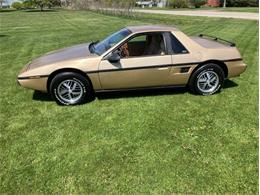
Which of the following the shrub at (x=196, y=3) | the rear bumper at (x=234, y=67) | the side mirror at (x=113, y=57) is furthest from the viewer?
the shrub at (x=196, y=3)

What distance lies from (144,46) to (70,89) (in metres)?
1.73

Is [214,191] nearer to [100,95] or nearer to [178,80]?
[178,80]

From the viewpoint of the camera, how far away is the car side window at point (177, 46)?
583 centimetres

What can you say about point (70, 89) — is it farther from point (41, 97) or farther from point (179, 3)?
point (179, 3)

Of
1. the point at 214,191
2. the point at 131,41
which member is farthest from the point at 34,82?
the point at 214,191

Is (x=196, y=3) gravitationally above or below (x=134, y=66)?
below

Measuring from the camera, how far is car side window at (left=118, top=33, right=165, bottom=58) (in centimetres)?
582

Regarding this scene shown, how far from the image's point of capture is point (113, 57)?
5.56 m

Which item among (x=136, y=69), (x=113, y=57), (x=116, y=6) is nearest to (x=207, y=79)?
(x=136, y=69)

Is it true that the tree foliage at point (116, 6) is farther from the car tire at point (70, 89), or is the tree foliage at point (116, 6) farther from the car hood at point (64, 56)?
the car tire at point (70, 89)

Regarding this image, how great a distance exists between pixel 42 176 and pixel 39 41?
11697 millimetres

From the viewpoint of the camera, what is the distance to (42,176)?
3.84 m

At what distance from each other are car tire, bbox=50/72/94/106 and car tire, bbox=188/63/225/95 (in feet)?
6.96

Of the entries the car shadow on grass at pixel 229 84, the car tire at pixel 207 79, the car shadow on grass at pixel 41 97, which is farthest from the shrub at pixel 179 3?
the car shadow on grass at pixel 41 97
